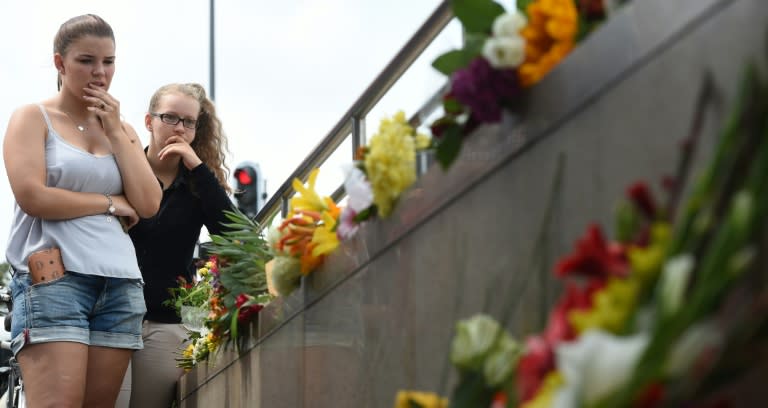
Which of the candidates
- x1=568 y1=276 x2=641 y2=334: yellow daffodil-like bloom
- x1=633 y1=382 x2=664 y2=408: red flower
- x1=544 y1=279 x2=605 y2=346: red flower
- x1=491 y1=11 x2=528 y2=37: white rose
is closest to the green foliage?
x1=491 y1=11 x2=528 y2=37: white rose

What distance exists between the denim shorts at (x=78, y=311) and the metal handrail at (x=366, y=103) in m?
0.91

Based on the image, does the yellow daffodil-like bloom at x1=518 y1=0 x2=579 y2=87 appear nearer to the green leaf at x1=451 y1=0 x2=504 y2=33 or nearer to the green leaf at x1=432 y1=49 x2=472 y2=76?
the green leaf at x1=451 y1=0 x2=504 y2=33

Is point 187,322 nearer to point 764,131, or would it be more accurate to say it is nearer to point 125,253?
point 125,253

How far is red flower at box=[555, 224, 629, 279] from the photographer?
78.9 inches

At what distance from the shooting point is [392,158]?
377cm

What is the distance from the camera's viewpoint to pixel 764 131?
6.34 feet

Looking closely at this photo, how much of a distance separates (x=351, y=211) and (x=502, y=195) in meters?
1.26

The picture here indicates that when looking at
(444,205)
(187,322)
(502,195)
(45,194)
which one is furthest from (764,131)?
(187,322)

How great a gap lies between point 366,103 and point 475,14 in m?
2.05

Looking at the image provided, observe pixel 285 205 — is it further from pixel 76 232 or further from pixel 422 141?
pixel 422 141

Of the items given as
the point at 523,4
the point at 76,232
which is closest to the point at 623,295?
the point at 523,4

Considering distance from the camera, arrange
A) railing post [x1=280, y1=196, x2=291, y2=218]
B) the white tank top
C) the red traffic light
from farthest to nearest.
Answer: the red traffic light, railing post [x1=280, y1=196, x2=291, y2=218], the white tank top

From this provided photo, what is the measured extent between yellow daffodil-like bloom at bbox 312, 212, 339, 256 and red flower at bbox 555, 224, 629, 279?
2.52 m

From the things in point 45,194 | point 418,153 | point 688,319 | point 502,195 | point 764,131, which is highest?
point 45,194
